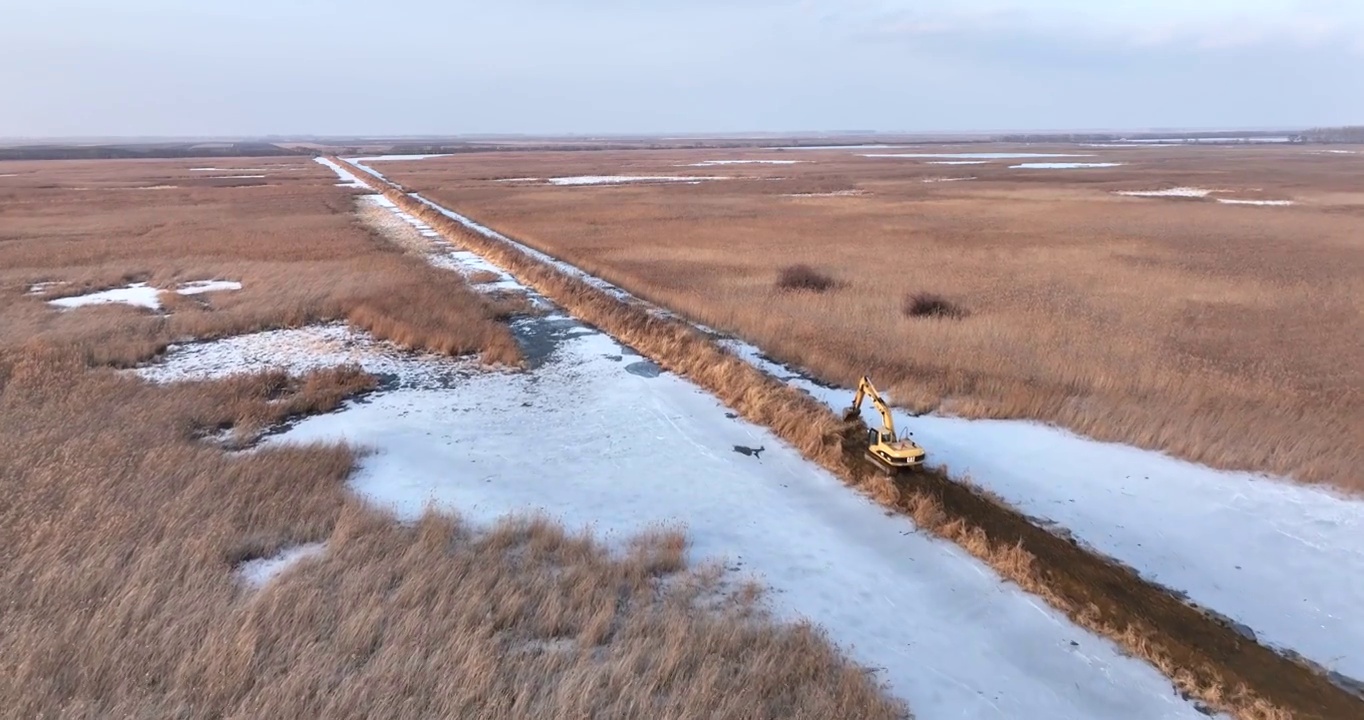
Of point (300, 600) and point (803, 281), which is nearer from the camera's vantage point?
point (300, 600)

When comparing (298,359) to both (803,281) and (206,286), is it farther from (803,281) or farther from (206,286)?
(803,281)

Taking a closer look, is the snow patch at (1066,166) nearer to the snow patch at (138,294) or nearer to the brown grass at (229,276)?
the brown grass at (229,276)

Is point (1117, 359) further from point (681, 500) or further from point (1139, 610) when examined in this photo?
point (681, 500)

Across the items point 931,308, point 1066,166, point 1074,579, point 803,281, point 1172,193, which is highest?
point 1066,166

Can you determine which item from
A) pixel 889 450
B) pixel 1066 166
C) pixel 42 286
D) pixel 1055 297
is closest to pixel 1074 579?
pixel 889 450

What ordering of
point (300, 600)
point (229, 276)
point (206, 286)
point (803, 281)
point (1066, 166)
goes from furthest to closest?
1. point (1066, 166)
2. point (229, 276)
3. point (206, 286)
4. point (803, 281)
5. point (300, 600)

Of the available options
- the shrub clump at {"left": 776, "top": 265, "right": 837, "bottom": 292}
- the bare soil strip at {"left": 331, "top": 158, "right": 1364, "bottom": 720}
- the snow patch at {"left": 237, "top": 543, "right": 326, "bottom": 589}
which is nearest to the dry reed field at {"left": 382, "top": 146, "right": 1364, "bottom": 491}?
the shrub clump at {"left": 776, "top": 265, "right": 837, "bottom": 292}

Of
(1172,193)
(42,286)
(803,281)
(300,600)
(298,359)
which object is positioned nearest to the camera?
(300,600)
